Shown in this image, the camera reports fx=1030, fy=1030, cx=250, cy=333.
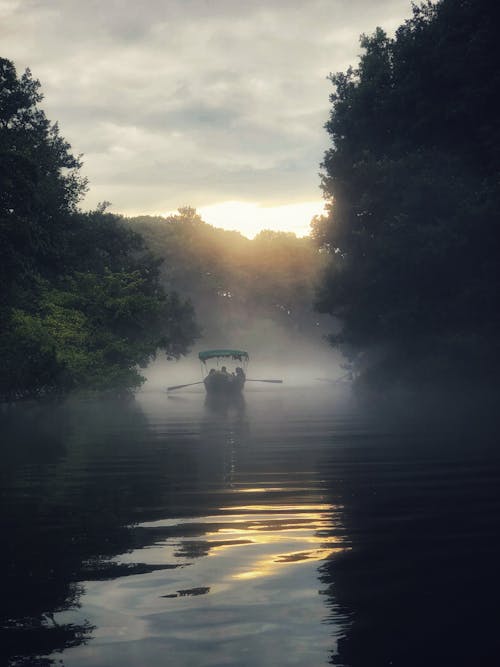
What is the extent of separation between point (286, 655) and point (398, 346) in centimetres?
4904

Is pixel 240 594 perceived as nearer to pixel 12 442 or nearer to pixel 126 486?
pixel 126 486

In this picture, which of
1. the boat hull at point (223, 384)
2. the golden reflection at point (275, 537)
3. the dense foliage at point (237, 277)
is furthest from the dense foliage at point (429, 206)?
the dense foliage at point (237, 277)

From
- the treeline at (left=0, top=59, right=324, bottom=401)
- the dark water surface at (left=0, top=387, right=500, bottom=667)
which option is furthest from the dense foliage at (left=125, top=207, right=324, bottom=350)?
the dark water surface at (left=0, top=387, right=500, bottom=667)

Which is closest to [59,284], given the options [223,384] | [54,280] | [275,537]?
[54,280]

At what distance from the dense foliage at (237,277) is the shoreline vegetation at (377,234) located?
6863 centimetres

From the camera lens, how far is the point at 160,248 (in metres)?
140

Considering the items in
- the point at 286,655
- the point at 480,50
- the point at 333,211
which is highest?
the point at 480,50

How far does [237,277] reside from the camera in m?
147

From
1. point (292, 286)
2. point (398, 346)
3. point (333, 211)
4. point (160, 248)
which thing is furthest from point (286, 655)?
point (292, 286)

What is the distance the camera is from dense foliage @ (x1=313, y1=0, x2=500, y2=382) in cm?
4725

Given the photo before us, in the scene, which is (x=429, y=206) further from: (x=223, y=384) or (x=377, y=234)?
(x=223, y=384)

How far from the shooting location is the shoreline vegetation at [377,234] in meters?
43.3

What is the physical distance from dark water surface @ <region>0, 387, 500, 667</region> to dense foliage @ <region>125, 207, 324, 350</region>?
399 ft

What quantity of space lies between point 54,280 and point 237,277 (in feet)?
287
